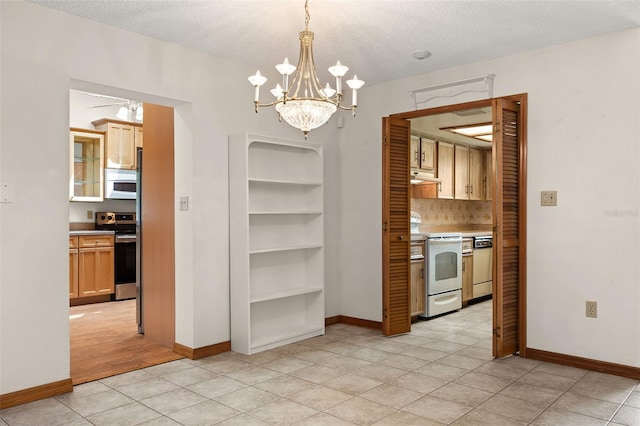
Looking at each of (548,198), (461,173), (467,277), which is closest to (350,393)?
(548,198)

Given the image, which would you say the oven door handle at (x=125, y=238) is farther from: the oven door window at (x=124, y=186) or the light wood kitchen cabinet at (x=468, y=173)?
the light wood kitchen cabinet at (x=468, y=173)

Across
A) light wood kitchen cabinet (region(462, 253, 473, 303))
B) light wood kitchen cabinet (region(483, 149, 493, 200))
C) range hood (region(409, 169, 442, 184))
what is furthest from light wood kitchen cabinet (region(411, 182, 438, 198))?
light wood kitchen cabinet (region(483, 149, 493, 200))

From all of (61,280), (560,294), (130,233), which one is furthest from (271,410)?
(130,233)

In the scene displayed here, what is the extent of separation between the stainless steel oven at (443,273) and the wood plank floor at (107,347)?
9.12 feet

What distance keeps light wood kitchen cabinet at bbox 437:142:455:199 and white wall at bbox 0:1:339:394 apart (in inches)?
138

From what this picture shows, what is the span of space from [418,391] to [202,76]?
9.62 ft

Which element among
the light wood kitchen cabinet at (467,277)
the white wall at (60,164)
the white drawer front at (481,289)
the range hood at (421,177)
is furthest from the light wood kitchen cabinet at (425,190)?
the white wall at (60,164)

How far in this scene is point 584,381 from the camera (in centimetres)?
340

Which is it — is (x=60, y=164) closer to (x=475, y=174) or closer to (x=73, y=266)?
(x=73, y=266)

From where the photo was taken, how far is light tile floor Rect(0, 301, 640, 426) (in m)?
2.78

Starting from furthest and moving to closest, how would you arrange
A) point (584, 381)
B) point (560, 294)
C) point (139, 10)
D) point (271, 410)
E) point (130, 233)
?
point (130, 233)
point (560, 294)
point (584, 381)
point (139, 10)
point (271, 410)

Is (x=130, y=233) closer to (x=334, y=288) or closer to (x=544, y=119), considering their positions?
(x=334, y=288)

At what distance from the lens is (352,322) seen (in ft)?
16.9

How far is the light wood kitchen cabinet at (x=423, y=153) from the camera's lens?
6.08 meters
